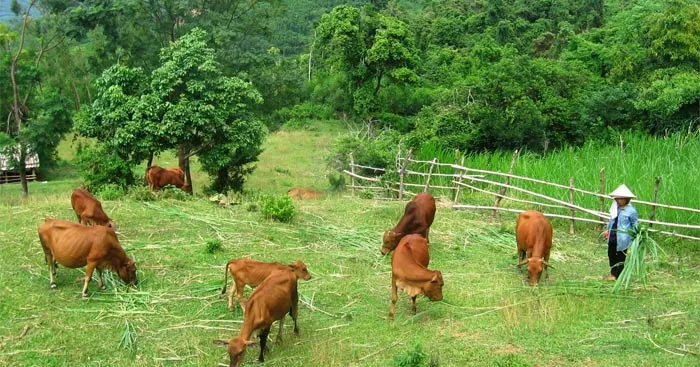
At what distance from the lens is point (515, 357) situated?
6828 mm

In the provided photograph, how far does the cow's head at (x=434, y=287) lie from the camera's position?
25.7 ft

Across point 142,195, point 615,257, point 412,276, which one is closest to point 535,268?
point 615,257

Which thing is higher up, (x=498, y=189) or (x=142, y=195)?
(x=142, y=195)

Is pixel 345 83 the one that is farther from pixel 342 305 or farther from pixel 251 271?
pixel 251 271

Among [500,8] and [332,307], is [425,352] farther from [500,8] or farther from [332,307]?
[500,8]

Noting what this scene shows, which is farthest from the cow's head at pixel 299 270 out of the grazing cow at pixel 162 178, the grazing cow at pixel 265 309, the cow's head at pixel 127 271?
the grazing cow at pixel 162 178

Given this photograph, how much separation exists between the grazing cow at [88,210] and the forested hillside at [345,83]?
4.83 meters

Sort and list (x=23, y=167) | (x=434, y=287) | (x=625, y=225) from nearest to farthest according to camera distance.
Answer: (x=434, y=287) < (x=625, y=225) < (x=23, y=167)

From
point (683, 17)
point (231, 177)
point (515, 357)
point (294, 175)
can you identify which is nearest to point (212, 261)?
point (515, 357)

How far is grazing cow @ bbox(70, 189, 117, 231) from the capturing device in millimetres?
10570

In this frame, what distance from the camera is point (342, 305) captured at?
28.0 ft

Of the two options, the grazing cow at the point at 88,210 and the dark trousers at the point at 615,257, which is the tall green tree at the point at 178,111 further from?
the dark trousers at the point at 615,257

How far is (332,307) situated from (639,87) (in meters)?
17.2

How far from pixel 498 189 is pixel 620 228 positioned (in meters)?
6.21
